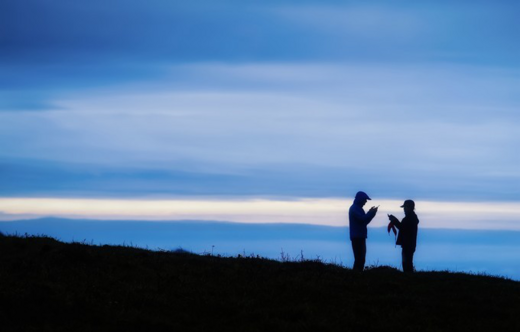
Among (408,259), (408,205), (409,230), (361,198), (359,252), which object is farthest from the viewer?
(408,259)

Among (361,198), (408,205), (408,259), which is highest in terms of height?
(361,198)

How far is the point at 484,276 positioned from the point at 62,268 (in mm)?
14134

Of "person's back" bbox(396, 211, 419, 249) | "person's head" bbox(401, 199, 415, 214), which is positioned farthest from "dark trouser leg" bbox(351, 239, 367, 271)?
"person's head" bbox(401, 199, 415, 214)

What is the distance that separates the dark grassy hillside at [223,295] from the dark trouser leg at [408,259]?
137 cm

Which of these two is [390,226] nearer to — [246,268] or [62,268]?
[246,268]

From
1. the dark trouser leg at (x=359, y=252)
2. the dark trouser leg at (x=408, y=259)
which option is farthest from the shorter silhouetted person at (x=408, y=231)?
the dark trouser leg at (x=359, y=252)

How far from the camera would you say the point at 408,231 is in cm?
2609

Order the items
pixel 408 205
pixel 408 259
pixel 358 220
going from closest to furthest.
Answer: pixel 358 220, pixel 408 205, pixel 408 259

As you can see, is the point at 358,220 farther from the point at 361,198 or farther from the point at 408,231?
the point at 408,231

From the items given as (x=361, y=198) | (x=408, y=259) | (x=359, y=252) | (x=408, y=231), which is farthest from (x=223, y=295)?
(x=408, y=259)

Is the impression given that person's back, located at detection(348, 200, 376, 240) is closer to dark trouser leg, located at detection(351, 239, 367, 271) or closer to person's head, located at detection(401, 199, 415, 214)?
dark trouser leg, located at detection(351, 239, 367, 271)

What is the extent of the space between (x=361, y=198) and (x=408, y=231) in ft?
7.15

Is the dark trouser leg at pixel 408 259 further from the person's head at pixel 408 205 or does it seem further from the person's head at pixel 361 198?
the person's head at pixel 361 198

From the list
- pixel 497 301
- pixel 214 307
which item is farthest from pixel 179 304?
pixel 497 301
